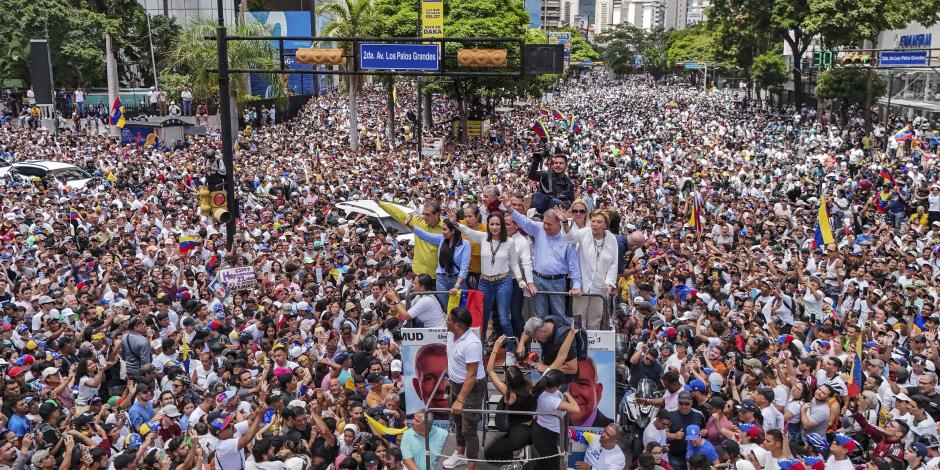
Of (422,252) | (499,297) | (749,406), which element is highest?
(422,252)

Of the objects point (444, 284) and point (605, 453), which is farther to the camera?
point (444, 284)

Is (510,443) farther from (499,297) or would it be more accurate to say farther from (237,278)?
(237,278)

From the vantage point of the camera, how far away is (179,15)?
210ft

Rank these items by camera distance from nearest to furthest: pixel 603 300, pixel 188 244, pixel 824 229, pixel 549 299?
pixel 603 300 < pixel 549 299 < pixel 824 229 < pixel 188 244

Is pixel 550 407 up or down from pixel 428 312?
down

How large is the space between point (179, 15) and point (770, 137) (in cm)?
4381

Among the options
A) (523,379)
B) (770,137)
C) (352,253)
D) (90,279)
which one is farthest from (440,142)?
(523,379)

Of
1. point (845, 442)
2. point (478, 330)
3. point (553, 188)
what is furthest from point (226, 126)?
point (845, 442)

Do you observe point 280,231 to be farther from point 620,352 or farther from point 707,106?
point 707,106

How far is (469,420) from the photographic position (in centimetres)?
702

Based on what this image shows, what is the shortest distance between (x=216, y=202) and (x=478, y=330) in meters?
9.81

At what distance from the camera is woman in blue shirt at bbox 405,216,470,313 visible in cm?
849

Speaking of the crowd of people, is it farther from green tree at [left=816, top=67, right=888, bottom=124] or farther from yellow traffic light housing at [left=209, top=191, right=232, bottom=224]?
green tree at [left=816, top=67, right=888, bottom=124]

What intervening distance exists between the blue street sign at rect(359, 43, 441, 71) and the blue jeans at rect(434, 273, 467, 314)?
397 inches
